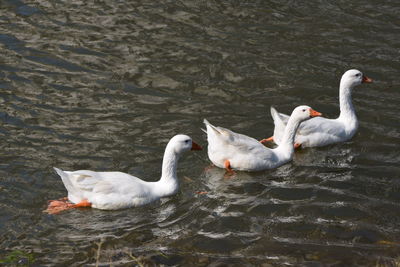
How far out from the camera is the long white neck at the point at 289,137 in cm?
1071

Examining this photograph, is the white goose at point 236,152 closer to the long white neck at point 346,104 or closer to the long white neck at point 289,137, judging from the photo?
the long white neck at point 289,137

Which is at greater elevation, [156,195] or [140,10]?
[140,10]

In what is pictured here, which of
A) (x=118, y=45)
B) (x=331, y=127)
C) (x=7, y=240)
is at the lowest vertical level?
(x=7, y=240)

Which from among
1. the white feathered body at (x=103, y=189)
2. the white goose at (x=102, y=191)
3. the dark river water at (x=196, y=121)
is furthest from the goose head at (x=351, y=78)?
the white feathered body at (x=103, y=189)

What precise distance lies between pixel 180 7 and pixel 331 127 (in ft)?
19.9

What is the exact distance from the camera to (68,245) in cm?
805

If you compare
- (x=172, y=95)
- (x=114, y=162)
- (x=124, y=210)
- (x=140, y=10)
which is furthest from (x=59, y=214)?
(x=140, y=10)

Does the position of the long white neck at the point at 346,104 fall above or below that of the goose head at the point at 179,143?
above

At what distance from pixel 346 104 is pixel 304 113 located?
1.43 m

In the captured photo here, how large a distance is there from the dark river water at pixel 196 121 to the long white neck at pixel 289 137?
286 millimetres

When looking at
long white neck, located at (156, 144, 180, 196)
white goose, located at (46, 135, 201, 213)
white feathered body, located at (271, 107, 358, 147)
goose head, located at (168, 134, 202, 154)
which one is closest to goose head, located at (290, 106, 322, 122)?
white feathered body, located at (271, 107, 358, 147)

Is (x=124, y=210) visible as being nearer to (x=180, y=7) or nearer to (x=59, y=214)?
(x=59, y=214)

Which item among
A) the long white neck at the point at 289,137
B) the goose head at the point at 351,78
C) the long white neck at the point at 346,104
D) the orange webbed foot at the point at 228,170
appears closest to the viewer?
the orange webbed foot at the point at 228,170

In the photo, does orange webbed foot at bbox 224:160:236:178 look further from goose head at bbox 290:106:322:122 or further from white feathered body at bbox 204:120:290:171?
goose head at bbox 290:106:322:122
